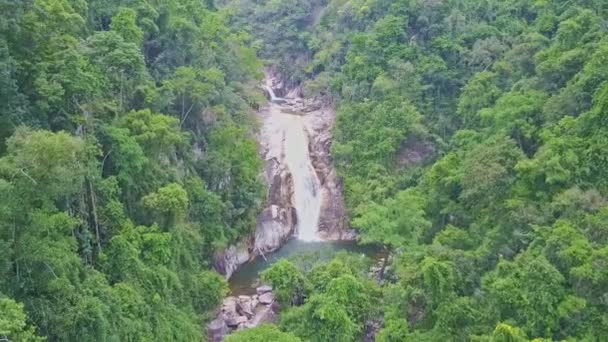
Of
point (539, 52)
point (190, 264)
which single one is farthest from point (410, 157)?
point (190, 264)

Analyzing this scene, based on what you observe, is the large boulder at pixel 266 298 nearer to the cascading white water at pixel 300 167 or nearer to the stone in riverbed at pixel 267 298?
the stone in riverbed at pixel 267 298

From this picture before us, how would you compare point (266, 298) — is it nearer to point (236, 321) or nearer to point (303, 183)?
point (236, 321)

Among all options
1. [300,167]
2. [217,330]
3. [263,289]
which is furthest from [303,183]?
[217,330]

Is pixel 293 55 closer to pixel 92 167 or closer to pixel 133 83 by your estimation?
pixel 133 83

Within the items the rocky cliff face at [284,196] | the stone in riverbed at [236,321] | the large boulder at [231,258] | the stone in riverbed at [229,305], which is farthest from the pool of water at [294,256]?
the stone in riverbed at [236,321]

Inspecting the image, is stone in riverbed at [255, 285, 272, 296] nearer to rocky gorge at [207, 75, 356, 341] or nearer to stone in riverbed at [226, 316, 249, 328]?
rocky gorge at [207, 75, 356, 341]
